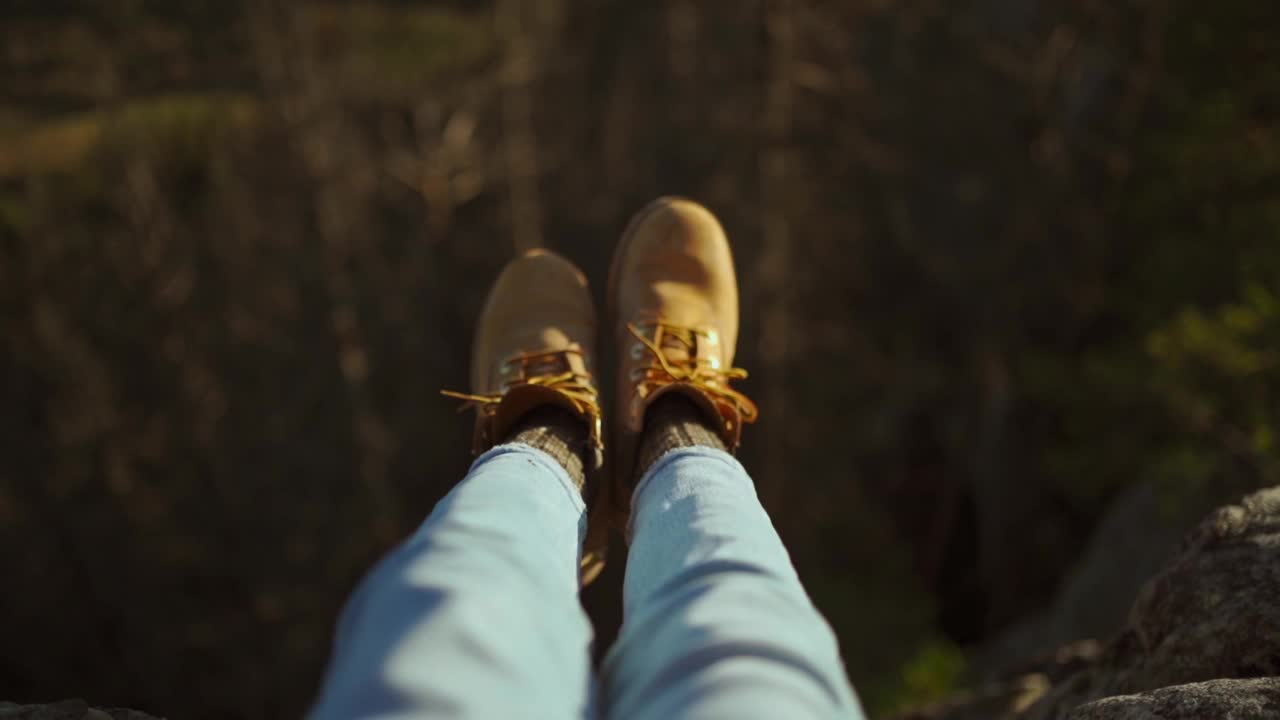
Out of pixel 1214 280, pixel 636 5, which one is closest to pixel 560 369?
pixel 1214 280

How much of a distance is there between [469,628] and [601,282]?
7203mm

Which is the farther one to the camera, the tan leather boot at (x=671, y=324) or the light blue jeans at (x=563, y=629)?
the tan leather boot at (x=671, y=324)

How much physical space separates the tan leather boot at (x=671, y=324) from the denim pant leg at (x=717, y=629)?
0.65 metres

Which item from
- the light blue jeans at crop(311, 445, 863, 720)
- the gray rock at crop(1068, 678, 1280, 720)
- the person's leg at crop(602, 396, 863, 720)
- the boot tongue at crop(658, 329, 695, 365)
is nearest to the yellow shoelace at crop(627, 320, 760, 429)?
the boot tongue at crop(658, 329, 695, 365)

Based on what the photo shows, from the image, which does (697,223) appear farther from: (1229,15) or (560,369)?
(1229,15)

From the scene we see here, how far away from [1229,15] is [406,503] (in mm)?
8144

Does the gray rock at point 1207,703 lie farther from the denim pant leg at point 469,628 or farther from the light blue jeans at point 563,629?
the denim pant leg at point 469,628

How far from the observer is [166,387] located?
941cm

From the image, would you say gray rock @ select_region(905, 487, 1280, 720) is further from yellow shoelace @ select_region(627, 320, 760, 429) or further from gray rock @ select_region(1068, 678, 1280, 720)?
yellow shoelace @ select_region(627, 320, 760, 429)

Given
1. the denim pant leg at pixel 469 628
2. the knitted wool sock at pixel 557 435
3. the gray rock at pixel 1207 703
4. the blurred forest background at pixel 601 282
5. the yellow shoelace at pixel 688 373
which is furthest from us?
the blurred forest background at pixel 601 282

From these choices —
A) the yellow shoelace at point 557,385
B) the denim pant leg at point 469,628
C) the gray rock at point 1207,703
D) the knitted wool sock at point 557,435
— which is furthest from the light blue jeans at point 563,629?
the yellow shoelace at point 557,385

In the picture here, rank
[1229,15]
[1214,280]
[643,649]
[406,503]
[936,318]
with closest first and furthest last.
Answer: [643,649]
[1229,15]
[1214,280]
[936,318]
[406,503]

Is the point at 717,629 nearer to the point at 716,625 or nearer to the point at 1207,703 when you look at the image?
the point at 716,625

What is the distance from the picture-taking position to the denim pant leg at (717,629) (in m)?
0.76
